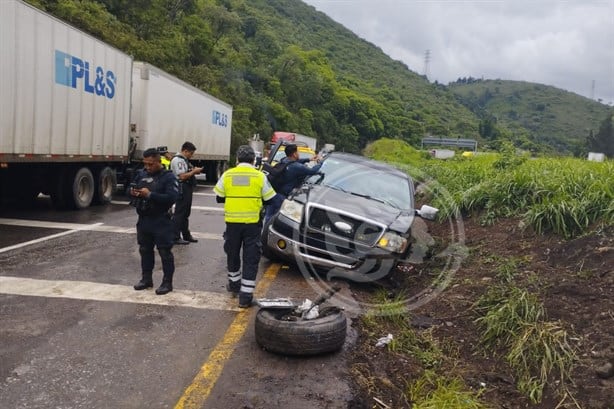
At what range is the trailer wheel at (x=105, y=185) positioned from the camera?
11961 mm

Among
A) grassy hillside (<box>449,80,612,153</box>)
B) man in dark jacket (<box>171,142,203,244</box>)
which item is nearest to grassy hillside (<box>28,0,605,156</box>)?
grassy hillside (<box>449,80,612,153</box>)

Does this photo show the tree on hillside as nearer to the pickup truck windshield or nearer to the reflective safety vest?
the pickup truck windshield

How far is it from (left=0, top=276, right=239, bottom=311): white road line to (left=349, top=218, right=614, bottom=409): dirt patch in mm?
1542

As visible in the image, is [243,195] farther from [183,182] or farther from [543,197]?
[543,197]

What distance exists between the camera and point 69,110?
10117 millimetres

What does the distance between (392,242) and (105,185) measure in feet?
28.6

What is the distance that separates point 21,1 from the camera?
332 inches

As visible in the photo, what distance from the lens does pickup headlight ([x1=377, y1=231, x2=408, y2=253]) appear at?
5.87m

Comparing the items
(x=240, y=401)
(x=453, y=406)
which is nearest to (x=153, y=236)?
(x=240, y=401)

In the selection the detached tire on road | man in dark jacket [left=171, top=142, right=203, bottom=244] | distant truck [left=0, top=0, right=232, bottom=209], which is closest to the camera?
the detached tire on road

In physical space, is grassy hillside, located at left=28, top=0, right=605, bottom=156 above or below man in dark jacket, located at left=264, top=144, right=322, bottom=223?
above

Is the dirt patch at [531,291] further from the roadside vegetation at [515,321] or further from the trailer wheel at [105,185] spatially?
the trailer wheel at [105,185]
